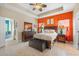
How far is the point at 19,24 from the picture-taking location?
65.5 inches

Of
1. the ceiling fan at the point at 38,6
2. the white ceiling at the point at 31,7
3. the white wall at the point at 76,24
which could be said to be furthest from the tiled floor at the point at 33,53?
the ceiling fan at the point at 38,6

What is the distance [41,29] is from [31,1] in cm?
80

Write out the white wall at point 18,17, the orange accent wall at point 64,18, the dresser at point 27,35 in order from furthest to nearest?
the dresser at point 27,35 → the orange accent wall at point 64,18 → the white wall at point 18,17

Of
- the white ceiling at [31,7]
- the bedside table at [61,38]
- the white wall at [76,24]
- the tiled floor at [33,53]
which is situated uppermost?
the white ceiling at [31,7]

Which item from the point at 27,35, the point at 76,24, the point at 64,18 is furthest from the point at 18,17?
the point at 76,24

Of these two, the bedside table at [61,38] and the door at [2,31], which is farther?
the bedside table at [61,38]

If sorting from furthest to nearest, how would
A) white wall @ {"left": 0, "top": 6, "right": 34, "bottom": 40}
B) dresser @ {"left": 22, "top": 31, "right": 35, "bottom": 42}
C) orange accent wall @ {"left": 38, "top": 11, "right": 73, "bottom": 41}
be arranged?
dresser @ {"left": 22, "top": 31, "right": 35, "bottom": 42} < orange accent wall @ {"left": 38, "top": 11, "right": 73, "bottom": 41} < white wall @ {"left": 0, "top": 6, "right": 34, "bottom": 40}

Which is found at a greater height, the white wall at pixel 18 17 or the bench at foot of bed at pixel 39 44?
the white wall at pixel 18 17

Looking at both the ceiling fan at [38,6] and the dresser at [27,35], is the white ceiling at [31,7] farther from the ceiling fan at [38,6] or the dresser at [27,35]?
the dresser at [27,35]

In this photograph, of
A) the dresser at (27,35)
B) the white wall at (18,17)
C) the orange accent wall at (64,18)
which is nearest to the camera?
the white wall at (18,17)

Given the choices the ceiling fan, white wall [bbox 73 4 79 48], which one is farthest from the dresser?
white wall [bbox 73 4 79 48]

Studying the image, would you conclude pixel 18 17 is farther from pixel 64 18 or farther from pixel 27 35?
pixel 64 18

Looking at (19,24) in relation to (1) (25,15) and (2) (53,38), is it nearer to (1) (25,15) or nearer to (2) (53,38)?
(1) (25,15)

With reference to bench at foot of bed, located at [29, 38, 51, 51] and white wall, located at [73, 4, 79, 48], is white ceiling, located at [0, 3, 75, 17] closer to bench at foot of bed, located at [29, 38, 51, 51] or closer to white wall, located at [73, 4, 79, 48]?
white wall, located at [73, 4, 79, 48]
